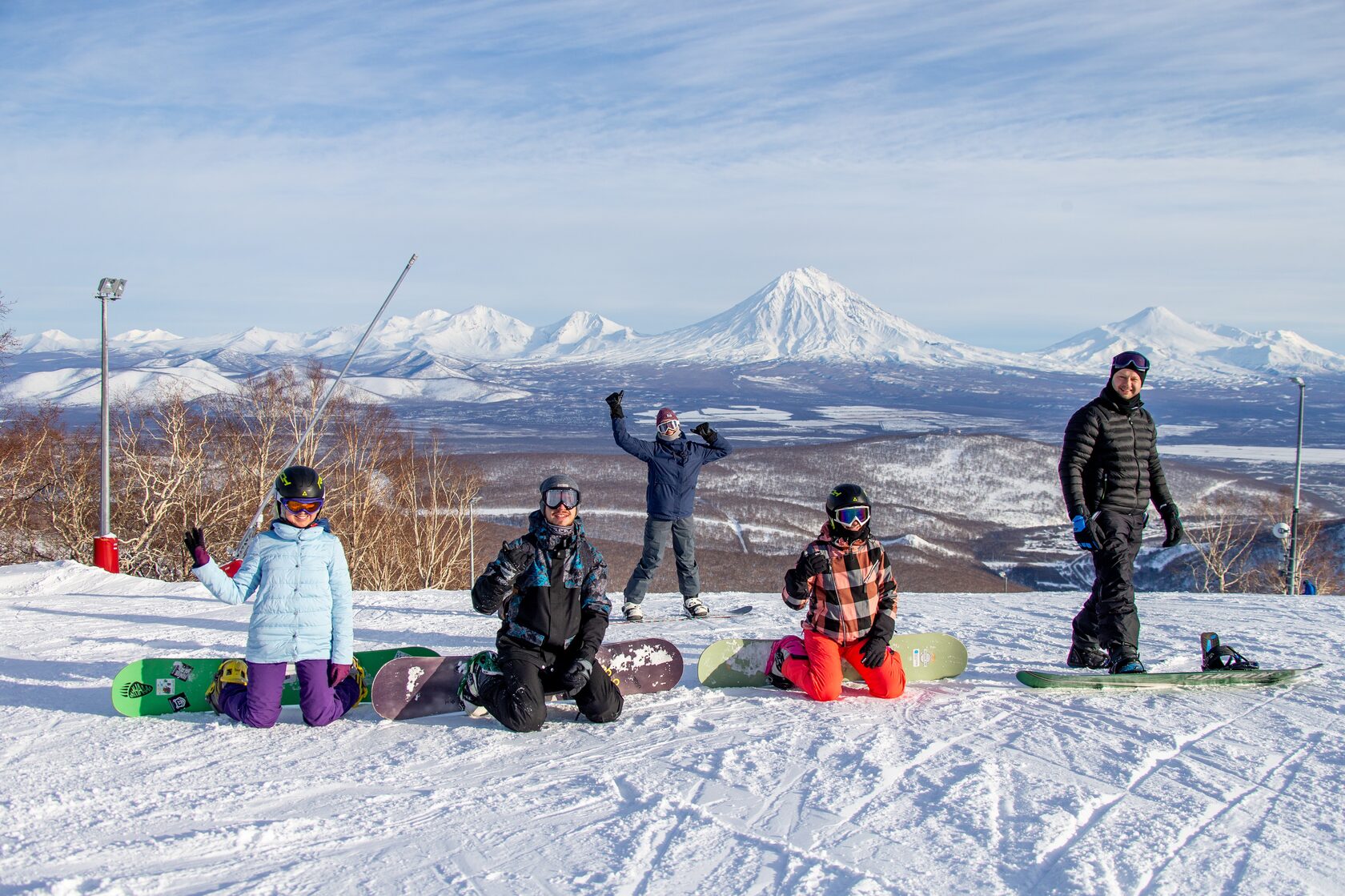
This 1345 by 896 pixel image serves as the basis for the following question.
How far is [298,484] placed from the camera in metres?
4.04

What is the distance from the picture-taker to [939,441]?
101m

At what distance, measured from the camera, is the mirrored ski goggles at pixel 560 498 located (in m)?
4.08

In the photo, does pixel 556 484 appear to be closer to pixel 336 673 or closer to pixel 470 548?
pixel 336 673

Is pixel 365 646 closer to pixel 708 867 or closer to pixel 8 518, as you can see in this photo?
pixel 708 867

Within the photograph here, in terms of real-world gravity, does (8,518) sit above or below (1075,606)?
below

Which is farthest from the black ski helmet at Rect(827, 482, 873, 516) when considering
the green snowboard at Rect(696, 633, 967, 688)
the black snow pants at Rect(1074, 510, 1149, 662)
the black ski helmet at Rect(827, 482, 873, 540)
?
the black snow pants at Rect(1074, 510, 1149, 662)

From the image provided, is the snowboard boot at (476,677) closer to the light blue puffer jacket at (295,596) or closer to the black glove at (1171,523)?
the light blue puffer jacket at (295,596)

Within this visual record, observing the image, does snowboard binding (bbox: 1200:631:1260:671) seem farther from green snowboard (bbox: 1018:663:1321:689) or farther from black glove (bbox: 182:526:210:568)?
black glove (bbox: 182:526:210:568)

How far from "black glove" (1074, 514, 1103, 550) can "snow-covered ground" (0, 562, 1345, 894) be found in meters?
0.69

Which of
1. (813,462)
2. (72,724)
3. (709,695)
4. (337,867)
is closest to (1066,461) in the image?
(709,695)

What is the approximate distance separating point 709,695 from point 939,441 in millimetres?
100592

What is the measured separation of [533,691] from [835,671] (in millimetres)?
1387

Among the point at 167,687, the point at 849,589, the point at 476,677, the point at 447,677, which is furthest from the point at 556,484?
the point at 167,687

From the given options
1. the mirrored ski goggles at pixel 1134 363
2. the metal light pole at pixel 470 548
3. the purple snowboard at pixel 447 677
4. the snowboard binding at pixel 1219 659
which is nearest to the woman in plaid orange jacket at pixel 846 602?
the purple snowboard at pixel 447 677
